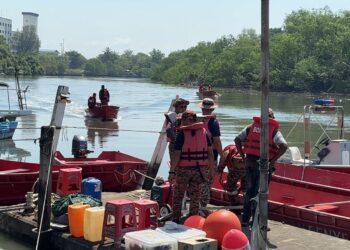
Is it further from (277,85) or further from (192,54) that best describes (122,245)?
(192,54)

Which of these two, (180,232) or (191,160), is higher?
(191,160)

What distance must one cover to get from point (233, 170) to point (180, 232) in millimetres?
2479

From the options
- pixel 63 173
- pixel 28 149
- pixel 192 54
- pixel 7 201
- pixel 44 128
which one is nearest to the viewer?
pixel 44 128

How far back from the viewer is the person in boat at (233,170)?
31.2 ft

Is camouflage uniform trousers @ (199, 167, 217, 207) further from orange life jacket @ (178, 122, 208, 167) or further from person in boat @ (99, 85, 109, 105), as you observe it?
person in boat @ (99, 85, 109, 105)

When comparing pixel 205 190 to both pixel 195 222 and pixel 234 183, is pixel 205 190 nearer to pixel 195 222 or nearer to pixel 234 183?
pixel 195 222

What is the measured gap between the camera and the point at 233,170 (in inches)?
382

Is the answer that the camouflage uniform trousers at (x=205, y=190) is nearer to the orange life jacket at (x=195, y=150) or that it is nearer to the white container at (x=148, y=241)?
the orange life jacket at (x=195, y=150)

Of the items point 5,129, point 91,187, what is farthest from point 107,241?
point 5,129

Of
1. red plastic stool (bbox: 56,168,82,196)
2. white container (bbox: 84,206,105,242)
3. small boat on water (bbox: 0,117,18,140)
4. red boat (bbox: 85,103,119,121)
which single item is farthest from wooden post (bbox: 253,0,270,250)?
red boat (bbox: 85,103,119,121)

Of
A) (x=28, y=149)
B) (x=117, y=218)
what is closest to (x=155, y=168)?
(x=117, y=218)

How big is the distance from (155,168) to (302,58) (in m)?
91.8

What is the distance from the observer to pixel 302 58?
3984 inches

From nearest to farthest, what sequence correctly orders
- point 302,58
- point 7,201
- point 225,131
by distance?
point 7,201, point 225,131, point 302,58
